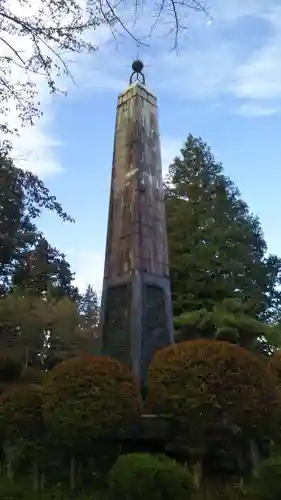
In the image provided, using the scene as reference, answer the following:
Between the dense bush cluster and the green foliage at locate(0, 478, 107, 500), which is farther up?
the dense bush cluster

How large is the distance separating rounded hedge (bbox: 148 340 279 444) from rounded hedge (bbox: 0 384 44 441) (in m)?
1.03

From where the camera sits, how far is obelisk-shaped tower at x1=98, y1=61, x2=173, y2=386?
523cm

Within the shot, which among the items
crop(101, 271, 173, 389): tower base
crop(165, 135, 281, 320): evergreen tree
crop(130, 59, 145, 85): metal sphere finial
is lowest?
crop(101, 271, 173, 389): tower base

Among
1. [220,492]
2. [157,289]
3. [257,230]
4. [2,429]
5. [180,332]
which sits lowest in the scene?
[220,492]

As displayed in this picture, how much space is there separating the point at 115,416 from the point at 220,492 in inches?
37.9

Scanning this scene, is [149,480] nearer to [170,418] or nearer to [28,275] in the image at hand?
[170,418]

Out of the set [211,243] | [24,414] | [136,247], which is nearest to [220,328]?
[211,243]

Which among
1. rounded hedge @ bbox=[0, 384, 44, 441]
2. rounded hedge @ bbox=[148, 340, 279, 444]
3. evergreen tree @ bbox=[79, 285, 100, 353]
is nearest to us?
rounded hedge @ bbox=[148, 340, 279, 444]

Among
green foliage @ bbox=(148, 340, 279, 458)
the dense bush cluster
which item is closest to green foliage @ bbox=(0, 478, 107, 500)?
the dense bush cluster

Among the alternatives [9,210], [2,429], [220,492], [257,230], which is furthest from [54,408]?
[257,230]

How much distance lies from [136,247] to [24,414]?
6.64 ft

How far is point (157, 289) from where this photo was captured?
552 cm

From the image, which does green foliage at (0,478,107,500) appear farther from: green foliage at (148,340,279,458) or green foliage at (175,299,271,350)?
green foliage at (175,299,271,350)

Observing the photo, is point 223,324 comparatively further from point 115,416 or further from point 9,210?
point 115,416
